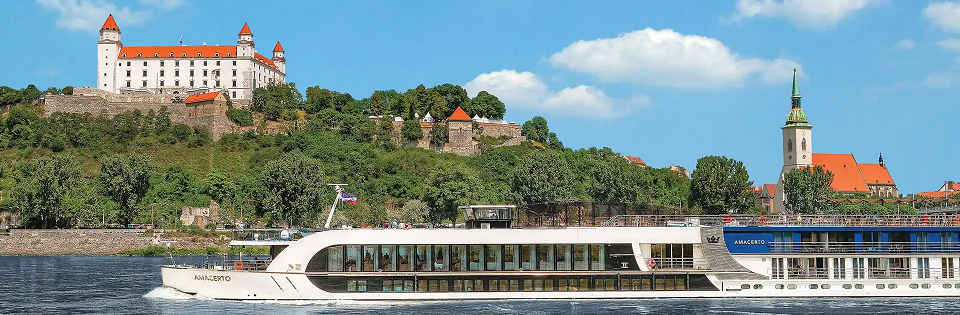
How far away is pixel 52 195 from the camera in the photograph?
81.2m

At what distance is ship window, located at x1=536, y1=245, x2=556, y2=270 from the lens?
117 feet

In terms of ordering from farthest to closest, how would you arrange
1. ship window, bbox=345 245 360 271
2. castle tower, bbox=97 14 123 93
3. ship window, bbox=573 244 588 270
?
castle tower, bbox=97 14 123 93, ship window, bbox=573 244 588 270, ship window, bbox=345 245 360 271

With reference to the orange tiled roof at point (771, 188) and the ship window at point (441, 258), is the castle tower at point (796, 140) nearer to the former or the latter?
the orange tiled roof at point (771, 188)

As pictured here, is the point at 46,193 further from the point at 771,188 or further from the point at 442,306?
the point at 771,188

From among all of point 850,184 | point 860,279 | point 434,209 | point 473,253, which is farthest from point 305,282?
point 850,184

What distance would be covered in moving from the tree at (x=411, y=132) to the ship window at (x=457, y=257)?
85.1 m

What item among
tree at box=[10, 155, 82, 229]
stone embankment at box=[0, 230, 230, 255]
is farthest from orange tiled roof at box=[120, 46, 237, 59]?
stone embankment at box=[0, 230, 230, 255]

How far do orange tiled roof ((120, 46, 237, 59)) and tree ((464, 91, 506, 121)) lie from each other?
2940 centimetres

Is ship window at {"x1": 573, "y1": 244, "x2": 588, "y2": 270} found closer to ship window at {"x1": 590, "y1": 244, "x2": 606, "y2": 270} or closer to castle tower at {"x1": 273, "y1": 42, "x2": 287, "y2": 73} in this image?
ship window at {"x1": 590, "y1": 244, "x2": 606, "y2": 270}

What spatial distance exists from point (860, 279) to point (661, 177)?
258ft

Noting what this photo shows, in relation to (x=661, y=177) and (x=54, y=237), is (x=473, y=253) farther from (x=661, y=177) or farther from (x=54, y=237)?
(x=661, y=177)

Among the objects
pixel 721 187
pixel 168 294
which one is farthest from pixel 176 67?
pixel 168 294

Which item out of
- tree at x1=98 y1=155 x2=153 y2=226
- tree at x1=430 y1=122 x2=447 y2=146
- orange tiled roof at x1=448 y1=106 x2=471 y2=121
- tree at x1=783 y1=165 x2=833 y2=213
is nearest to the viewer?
tree at x1=98 y1=155 x2=153 y2=226

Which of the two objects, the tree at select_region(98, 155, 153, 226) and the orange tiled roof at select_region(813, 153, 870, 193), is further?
the orange tiled roof at select_region(813, 153, 870, 193)
